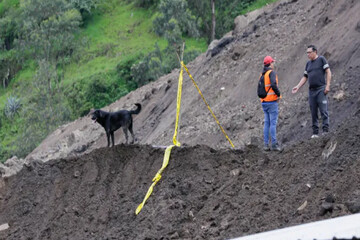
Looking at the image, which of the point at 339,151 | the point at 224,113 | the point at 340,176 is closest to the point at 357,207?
the point at 340,176

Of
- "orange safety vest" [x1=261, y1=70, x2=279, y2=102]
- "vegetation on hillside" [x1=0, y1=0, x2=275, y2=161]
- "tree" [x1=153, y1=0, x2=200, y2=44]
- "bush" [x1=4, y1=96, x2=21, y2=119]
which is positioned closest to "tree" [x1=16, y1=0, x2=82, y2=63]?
"vegetation on hillside" [x1=0, y1=0, x2=275, y2=161]

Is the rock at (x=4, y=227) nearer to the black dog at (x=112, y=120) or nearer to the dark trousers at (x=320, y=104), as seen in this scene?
the black dog at (x=112, y=120)

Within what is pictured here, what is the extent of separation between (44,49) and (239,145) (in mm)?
37649

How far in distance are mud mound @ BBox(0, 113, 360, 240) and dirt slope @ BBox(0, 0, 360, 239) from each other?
23 mm

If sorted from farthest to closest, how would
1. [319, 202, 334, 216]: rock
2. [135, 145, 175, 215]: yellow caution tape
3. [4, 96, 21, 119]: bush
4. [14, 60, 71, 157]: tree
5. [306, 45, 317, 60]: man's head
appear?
[4, 96, 21, 119]: bush, [14, 60, 71, 157]: tree, [306, 45, 317, 60]: man's head, [135, 145, 175, 215]: yellow caution tape, [319, 202, 334, 216]: rock

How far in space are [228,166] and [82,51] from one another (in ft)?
145

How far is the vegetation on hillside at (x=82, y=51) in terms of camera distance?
4359 cm

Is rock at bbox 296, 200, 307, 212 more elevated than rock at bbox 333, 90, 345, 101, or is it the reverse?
rock at bbox 296, 200, 307, 212

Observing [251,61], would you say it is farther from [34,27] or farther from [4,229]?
[34,27]

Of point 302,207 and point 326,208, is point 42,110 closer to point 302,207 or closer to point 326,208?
point 302,207

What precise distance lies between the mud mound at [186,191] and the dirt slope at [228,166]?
0.02m

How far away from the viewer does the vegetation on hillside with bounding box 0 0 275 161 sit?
43.6m

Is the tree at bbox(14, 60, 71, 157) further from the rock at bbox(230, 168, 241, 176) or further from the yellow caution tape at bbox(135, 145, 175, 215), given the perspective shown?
the rock at bbox(230, 168, 241, 176)

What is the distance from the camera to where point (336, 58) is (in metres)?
17.3
